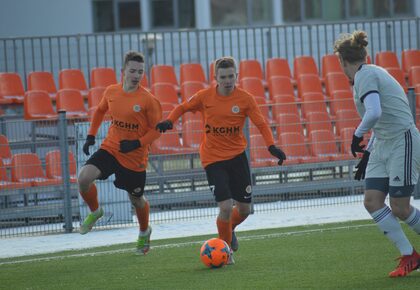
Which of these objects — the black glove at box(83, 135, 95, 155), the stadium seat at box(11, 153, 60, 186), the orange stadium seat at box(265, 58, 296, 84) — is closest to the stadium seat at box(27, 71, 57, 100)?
the stadium seat at box(11, 153, 60, 186)

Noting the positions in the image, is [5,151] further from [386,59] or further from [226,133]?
[386,59]

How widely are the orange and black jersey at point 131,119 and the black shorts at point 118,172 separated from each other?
0.17 feet

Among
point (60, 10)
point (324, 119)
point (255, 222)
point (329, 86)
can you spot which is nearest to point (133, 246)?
point (255, 222)

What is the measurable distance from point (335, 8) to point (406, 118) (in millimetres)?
21064

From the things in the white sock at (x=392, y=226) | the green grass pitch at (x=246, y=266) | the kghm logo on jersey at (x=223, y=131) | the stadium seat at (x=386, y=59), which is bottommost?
the green grass pitch at (x=246, y=266)

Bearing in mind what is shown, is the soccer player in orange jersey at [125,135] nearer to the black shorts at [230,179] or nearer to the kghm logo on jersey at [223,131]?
the kghm logo on jersey at [223,131]

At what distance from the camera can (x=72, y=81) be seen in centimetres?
1964

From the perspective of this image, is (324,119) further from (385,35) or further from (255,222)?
(385,35)

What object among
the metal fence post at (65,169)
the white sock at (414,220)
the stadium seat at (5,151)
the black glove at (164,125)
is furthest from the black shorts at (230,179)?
the stadium seat at (5,151)

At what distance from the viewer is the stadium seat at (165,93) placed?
18.6 m

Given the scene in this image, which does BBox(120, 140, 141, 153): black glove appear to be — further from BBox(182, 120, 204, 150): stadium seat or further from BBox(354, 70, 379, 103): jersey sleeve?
BBox(182, 120, 204, 150): stadium seat

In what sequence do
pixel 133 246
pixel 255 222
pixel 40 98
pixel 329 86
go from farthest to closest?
1. pixel 329 86
2. pixel 40 98
3. pixel 255 222
4. pixel 133 246

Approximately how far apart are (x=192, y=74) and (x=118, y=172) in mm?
8987

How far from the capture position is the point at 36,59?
73.4 feet
